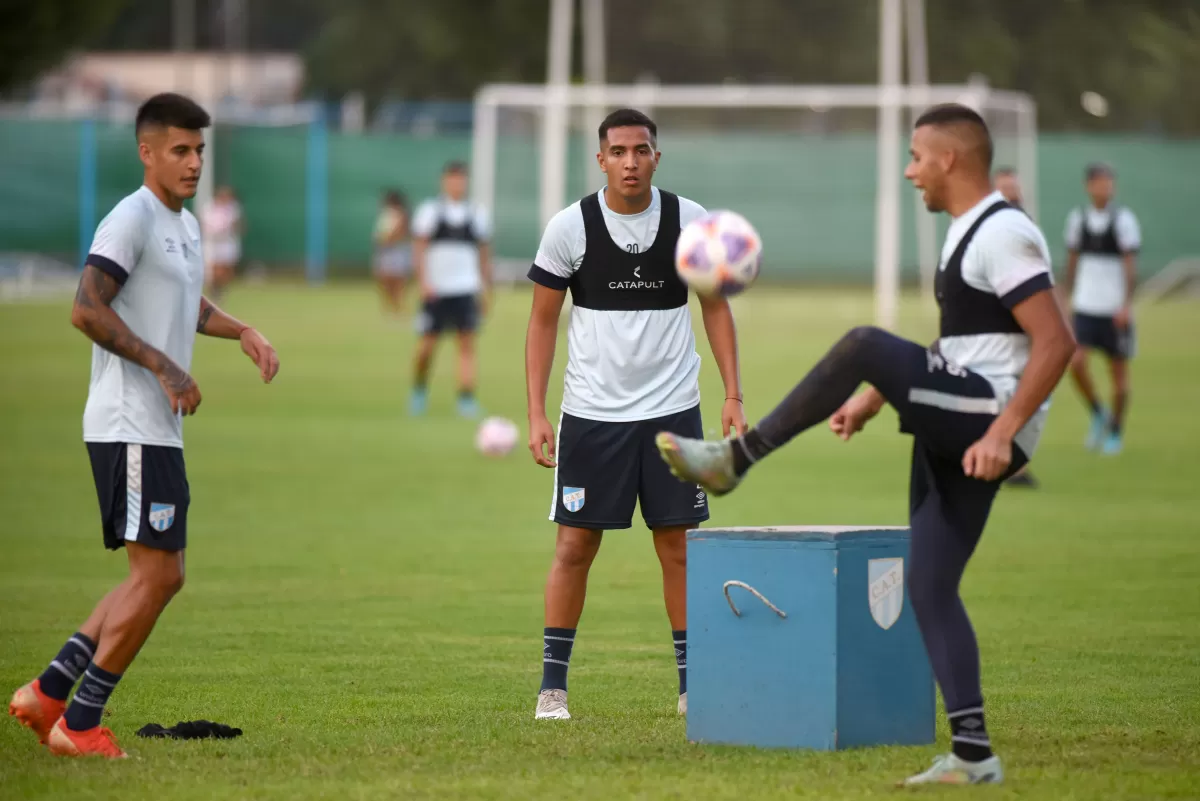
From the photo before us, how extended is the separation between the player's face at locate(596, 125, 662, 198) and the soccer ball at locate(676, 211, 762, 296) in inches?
22.0

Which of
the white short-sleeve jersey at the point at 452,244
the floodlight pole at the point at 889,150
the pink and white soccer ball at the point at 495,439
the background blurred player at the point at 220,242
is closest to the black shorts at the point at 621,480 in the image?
the pink and white soccer ball at the point at 495,439

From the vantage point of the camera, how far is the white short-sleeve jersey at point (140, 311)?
247 inches

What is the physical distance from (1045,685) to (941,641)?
2.19 meters

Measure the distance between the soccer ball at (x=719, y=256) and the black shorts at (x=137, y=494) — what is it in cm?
191

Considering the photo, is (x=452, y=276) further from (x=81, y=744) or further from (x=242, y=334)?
(x=81, y=744)

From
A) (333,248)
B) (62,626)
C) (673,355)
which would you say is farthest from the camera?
(333,248)

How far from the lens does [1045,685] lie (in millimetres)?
7711

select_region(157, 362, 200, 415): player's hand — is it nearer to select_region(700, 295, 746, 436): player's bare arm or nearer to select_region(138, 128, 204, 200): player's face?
select_region(138, 128, 204, 200): player's face

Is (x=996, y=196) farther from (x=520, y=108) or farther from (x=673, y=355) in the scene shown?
(x=520, y=108)

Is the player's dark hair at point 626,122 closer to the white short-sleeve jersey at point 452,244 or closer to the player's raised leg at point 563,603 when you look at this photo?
the player's raised leg at point 563,603

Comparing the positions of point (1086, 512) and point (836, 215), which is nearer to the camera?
point (1086, 512)

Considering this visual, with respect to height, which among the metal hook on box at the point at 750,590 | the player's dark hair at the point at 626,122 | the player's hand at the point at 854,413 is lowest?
the metal hook on box at the point at 750,590

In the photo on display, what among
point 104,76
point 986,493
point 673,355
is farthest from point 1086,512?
point 104,76

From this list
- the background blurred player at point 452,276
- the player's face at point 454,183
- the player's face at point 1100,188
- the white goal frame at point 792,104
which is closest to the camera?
the player's face at point 1100,188
